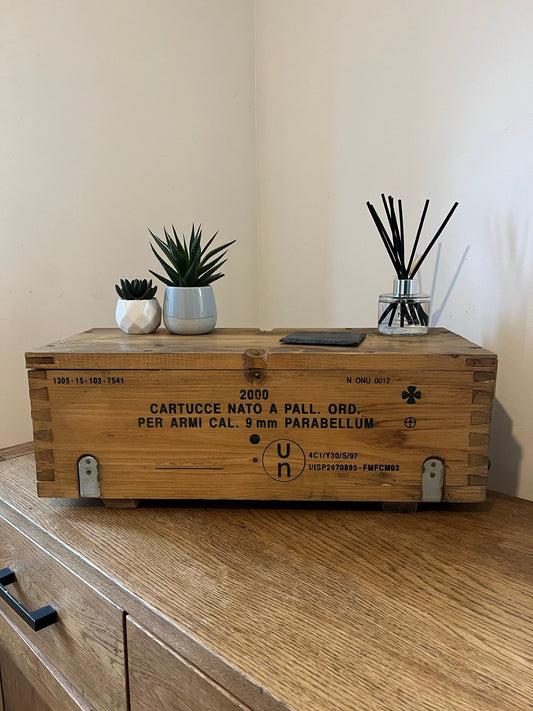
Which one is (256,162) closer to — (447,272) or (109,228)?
(109,228)

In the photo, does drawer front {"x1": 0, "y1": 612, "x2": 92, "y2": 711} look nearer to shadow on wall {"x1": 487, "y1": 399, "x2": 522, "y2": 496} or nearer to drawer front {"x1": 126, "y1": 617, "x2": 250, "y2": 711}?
drawer front {"x1": 126, "y1": 617, "x2": 250, "y2": 711}

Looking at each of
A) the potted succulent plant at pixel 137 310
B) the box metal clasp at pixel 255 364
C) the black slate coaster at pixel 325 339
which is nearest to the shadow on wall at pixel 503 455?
the black slate coaster at pixel 325 339

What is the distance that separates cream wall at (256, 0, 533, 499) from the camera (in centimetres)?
81

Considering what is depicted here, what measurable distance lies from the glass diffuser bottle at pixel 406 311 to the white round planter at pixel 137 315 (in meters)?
0.38

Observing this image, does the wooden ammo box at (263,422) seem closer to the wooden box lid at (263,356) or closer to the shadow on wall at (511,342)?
the wooden box lid at (263,356)

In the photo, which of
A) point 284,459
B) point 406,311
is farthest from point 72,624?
point 406,311

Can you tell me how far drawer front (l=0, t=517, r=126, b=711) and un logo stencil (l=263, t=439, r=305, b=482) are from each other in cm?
26

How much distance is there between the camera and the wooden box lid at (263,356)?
26.5 inches

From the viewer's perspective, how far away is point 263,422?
2.30 ft

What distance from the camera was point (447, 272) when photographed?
0.93 metres

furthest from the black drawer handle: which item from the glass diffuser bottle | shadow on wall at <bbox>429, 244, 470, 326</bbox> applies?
shadow on wall at <bbox>429, 244, 470, 326</bbox>

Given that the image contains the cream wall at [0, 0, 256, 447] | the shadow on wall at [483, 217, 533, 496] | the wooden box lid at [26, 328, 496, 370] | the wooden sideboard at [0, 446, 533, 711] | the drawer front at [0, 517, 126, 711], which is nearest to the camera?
the wooden sideboard at [0, 446, 533, 711]

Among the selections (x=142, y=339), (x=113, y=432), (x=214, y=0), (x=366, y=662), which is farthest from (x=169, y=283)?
(x=214, y=0)

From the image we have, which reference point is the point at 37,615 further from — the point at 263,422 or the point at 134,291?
the point at 134,291
